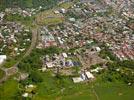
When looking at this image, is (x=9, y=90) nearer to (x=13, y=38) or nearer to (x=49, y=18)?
(x=13, y=38)

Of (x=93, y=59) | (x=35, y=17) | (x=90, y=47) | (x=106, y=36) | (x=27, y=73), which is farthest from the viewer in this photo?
(x=35, y=17)

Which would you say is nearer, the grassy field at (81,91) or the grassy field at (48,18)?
the grassy field at (81,91)

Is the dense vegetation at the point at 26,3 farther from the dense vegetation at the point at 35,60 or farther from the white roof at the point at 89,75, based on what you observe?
the white roof at the point at 89,75

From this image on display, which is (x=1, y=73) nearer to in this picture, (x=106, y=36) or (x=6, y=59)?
(x=6, y=59)

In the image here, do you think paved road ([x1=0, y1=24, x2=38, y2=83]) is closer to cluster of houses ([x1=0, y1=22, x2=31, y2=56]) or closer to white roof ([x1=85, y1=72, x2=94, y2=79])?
cluster of houses ([x1=0, y1=22, x2=31, y2=56])

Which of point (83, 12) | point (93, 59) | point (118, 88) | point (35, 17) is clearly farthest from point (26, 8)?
point (118, 88)

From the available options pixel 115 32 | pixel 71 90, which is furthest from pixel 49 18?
pixel 71 90

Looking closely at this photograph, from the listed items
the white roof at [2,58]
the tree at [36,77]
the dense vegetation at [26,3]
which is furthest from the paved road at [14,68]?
the dense vegetation at [26,3]

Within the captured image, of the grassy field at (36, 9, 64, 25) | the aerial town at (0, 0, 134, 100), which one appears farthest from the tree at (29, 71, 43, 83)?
the grassy field at (36, 9, 64, 25)
